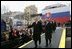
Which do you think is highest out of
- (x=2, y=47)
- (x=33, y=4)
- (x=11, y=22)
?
(x=33, y=4)

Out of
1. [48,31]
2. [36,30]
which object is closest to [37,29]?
[36,30]

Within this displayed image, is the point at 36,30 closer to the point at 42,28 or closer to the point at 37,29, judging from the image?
the point at 37,29

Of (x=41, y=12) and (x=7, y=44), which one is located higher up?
(x=41, y=12)

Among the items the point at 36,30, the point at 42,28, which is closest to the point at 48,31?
the point at 42,28

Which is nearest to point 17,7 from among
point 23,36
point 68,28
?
point 23,36

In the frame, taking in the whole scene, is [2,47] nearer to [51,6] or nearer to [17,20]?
[17,20]

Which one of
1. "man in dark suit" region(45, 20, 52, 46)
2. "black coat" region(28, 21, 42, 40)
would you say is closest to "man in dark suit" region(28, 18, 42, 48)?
"black coat" region(28, 21, 42, 40)

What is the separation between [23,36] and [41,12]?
2.06 ft

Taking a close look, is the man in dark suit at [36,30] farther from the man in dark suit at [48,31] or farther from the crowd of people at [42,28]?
the man in dark suit at [48,31]

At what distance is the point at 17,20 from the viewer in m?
5.69

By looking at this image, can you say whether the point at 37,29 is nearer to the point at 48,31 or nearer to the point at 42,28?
the point at 42,28

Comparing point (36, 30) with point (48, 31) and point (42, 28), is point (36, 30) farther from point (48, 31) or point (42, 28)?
point (48, 31)

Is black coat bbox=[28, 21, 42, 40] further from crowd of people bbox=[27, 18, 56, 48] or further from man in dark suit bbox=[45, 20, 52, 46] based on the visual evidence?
man in dark suit bbox=[45, 20, 52, 46]

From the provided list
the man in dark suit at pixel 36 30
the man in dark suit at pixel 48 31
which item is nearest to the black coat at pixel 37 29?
the man in dark suit at pixel 36 30
